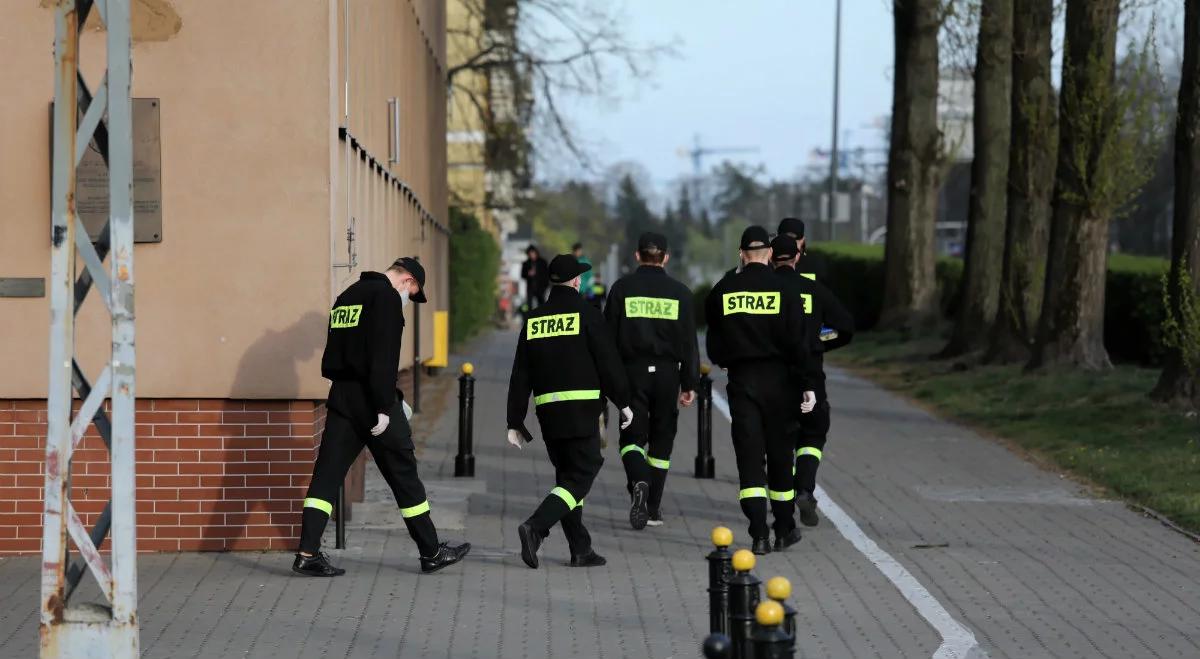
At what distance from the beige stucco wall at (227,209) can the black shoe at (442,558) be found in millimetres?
1275

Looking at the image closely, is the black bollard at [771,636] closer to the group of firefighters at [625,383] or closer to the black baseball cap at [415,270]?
the group of firefighters at [625,383]

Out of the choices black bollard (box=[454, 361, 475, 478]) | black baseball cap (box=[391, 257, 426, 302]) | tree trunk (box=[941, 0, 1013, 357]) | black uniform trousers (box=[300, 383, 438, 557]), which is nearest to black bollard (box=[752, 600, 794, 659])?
black uniform trousers (box=[300, 383, 438, 557])

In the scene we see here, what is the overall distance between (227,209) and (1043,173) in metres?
15.8

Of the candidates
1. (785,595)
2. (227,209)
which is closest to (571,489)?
(227,209)

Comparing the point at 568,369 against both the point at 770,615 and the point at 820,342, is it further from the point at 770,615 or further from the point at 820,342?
the point at 770,615

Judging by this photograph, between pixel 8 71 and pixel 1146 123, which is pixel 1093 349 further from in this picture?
pixel 8 71

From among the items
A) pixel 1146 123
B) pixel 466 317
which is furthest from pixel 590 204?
pixel 1146 123

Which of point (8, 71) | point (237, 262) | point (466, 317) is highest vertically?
point (8, 71)

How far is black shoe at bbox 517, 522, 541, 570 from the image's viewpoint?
10.5 meters

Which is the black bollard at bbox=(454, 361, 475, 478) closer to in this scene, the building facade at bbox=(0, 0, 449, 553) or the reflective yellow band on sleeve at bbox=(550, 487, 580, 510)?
the building facade at bbox=(0, 0, 449, 553)

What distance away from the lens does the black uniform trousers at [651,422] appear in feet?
40.3

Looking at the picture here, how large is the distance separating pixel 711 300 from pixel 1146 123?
12573 millimetres

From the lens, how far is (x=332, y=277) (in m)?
11.3

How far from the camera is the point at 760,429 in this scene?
11.3 m
